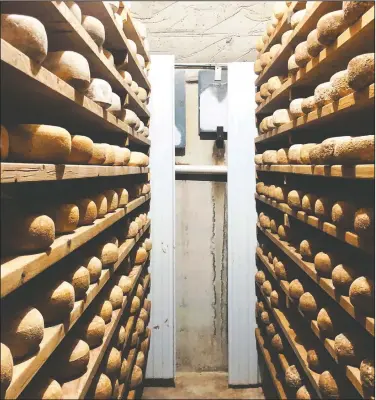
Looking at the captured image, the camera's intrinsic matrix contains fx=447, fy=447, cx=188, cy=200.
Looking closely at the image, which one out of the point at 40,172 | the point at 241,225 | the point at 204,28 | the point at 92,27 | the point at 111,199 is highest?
the point at 204,28

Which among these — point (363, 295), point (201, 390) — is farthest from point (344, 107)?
point (201, 390)

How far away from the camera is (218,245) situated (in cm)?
439

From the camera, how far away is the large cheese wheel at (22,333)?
4.10 feet

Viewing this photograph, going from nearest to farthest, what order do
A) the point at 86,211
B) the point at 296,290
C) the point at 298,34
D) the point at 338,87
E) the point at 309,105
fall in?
the point at 338,87
the point at 86,211
the point at 309,105
the point at 298,34
the point at 296,290

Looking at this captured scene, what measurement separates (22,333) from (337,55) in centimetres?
163

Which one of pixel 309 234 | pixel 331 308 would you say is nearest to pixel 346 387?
pixel 331 308

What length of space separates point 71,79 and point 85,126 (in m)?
0.93

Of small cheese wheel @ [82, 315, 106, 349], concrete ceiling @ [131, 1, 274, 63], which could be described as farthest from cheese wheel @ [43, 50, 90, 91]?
concrete ceiling @ [131, 1, 274, 63]

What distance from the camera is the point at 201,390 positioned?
4043mm

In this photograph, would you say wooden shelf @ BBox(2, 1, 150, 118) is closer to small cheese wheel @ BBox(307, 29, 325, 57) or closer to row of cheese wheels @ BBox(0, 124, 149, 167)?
row of cheese wheels @ BBox(0, 124, 149, 167)

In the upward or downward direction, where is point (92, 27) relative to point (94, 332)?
upward

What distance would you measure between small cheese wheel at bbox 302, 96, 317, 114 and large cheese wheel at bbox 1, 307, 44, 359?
160 cm

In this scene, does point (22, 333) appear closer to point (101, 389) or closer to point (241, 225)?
point (101, 389)

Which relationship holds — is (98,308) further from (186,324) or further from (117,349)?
(186,324)
